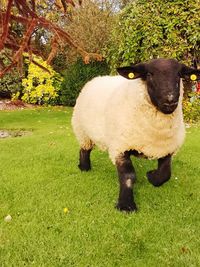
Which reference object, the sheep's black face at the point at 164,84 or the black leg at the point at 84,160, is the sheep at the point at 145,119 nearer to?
the sheep's black face at the point at 164,84

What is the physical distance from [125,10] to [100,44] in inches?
241

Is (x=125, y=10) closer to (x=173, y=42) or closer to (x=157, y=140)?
(x=173, y=42)

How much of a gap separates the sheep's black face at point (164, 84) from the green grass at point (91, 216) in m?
Result: 1.56

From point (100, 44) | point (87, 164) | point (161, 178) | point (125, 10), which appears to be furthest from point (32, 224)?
point (100, 44)

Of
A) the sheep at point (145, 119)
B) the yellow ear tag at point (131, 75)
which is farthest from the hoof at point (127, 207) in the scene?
the yellow ear tag at point (131, 75)

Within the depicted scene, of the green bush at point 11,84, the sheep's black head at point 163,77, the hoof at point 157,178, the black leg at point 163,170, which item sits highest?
the sheep's black head at point 163,77

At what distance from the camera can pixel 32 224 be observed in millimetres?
5707

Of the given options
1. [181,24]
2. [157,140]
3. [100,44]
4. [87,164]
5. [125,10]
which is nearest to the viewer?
[157,140]

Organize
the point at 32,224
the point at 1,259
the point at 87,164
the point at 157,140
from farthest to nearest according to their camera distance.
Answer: the point at 87,164
the point at 157,140
the point at 32,224
the point at 1,259

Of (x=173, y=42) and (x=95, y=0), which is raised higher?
(x=95, y=0)

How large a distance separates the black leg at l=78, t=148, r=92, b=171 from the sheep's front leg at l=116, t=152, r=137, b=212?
203 centimetres

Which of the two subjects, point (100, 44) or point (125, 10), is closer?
point (125, 10)

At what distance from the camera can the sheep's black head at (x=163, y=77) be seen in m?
5.55

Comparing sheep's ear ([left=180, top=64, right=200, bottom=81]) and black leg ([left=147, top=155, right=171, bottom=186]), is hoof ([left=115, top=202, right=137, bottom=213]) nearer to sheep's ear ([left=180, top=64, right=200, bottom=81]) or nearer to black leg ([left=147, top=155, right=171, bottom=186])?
black leg ([left=147, top=155, right=171, bottom=186])
